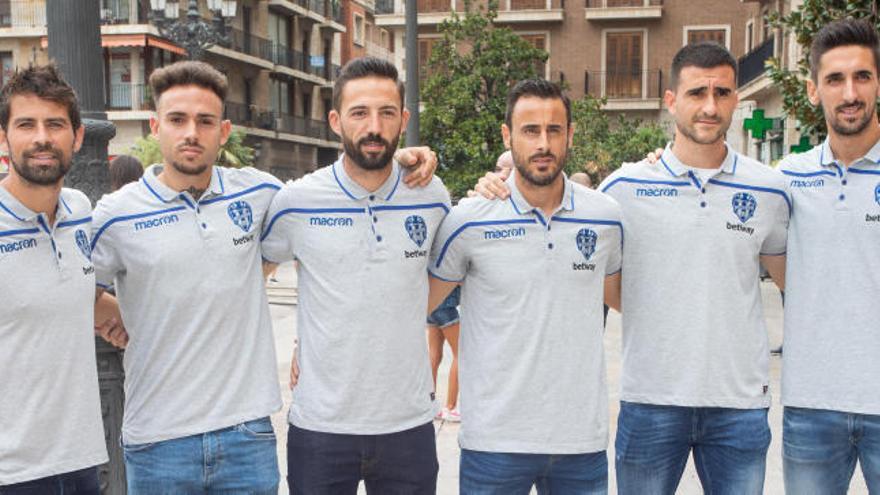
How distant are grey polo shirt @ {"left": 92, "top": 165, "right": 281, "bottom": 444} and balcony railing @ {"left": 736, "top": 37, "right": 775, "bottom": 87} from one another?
21.0 meters

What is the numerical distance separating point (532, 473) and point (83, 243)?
1.78 meters

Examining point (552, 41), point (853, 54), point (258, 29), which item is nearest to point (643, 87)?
point (552, 41)

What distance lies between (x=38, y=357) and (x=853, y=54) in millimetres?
3147

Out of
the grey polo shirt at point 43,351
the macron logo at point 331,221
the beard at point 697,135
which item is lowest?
the grey polo shirt at point 43,351

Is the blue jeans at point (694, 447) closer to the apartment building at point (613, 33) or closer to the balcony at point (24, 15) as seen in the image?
the apartment building at point (613, 33)

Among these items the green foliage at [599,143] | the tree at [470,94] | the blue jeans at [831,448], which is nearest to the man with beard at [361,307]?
the blue jeans at [831,448]

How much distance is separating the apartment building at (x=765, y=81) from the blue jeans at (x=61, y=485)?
17.9 m

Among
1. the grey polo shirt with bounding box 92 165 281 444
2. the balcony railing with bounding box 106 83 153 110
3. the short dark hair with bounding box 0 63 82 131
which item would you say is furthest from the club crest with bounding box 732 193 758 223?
the balcony railing with bounding box 106 83 153 110

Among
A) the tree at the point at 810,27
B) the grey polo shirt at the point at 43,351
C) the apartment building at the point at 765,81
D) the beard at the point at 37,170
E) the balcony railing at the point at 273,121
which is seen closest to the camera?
the grey polo shirt at the point at 43,351

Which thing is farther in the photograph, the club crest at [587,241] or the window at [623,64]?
the window at [623,64]

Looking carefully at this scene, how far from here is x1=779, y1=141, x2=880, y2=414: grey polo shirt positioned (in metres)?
3.50

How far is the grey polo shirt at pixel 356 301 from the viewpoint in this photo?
133 inches

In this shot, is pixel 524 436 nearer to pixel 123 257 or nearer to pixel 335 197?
pixel 335 197

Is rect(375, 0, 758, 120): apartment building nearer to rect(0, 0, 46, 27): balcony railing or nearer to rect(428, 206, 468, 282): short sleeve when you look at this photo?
rect(0, 0, 46, 27): balcony railing
